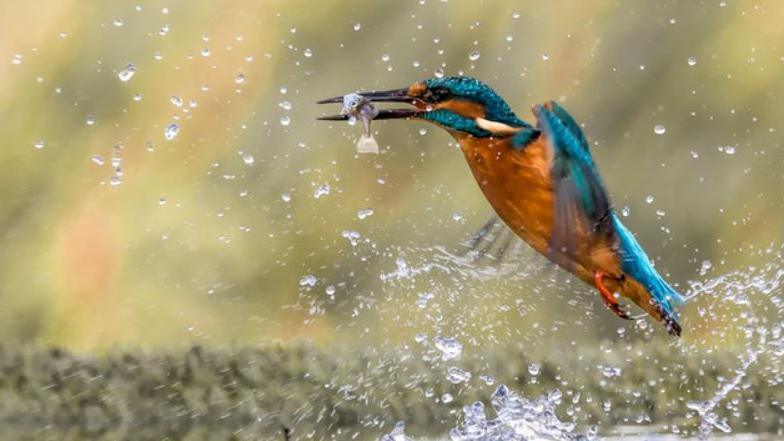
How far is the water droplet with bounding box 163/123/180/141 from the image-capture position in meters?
3.40

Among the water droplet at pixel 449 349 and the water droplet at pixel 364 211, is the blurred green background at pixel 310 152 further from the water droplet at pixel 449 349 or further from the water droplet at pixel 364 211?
the water droplet at pixel 449 349

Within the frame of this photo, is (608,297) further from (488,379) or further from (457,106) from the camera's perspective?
(488,379)

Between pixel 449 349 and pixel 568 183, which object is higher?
pixel 568 183

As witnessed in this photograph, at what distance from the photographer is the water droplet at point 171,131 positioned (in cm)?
340

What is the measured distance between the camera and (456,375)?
266 centimetres

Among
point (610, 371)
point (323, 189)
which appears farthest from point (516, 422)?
point (323, 189)

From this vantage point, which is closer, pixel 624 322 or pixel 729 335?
pixel 729 335

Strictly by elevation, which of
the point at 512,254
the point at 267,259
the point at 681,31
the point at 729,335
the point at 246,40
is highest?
the point at 246,40

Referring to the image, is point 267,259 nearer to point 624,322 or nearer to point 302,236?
point 302,236

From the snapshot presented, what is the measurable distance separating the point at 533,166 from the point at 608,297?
0.19 metres

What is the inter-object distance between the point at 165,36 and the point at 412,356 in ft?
4.46

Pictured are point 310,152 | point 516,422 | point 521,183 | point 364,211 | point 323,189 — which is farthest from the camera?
point 310,152

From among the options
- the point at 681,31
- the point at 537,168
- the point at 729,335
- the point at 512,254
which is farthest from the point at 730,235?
the point at 537,168

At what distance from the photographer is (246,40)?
12.2ft
